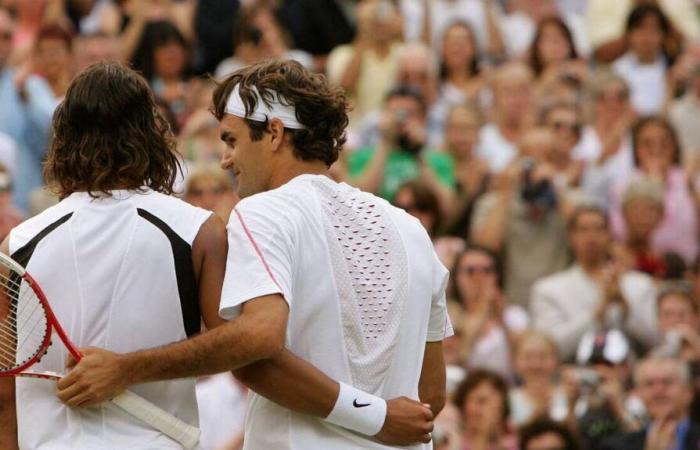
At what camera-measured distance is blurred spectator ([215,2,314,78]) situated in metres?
13.1

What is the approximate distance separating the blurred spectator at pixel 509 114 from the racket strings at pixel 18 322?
25.0 feet

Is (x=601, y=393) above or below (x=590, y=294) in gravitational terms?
below

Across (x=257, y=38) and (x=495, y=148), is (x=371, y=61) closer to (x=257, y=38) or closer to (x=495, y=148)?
(x=257, y=38)

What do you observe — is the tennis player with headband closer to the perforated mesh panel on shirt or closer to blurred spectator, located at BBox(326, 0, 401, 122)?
the perforated mesh panel on shirt

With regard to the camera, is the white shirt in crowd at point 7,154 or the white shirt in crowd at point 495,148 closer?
the white shirt in crowd at point 7,154

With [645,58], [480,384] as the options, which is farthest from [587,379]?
[645,58]

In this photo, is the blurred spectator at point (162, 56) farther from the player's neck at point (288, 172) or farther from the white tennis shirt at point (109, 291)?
the white tennis shirt at point (109, 291)

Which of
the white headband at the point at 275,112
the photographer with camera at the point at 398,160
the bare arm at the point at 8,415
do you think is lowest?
the photographer with camera at the point at 398,160

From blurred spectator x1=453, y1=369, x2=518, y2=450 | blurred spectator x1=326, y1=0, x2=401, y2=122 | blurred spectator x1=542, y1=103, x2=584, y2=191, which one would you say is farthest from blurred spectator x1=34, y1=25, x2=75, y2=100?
blurred spectator x1=453, y1=369, x2=518, y2=450

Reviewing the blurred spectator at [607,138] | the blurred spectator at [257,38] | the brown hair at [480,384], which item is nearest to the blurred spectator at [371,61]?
the blurred spectator at [257,38]

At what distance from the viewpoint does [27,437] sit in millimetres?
5363

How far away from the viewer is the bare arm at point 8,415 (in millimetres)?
5461

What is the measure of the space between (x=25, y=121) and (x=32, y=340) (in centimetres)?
667

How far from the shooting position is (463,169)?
12281mm
